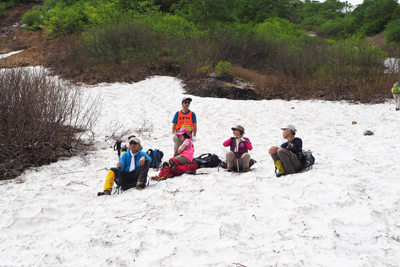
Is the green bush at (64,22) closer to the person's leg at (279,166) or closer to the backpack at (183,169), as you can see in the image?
the backpack at (183,169)

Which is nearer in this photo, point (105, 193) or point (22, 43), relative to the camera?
point (105, 193)

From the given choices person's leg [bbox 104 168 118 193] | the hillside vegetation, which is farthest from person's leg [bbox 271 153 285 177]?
the hillside vegetation

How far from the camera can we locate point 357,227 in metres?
3.09

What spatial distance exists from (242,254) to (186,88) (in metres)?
13.3

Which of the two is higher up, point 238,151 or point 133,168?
point 238,151

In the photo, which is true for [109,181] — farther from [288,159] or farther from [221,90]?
[221,90]

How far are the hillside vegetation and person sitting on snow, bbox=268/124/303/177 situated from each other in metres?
9.99

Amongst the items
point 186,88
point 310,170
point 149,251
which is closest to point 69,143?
point 149,251

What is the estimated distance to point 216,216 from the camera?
12.2ft

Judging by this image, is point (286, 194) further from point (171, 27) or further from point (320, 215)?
point (171, 27)

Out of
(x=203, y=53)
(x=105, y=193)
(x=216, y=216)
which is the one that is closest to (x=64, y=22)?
(x=203, y=53)

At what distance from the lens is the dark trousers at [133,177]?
491 cm

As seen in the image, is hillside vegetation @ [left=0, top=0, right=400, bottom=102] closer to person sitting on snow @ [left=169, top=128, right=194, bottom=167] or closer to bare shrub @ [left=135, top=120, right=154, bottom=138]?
bare shrub @ [left=135, top=120, right=154, bottom=138]

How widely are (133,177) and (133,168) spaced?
163 millimetres
